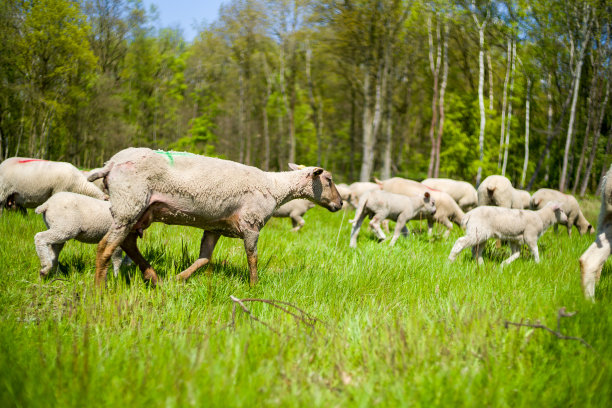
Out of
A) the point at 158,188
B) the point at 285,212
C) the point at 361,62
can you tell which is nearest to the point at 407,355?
the point at 158,188

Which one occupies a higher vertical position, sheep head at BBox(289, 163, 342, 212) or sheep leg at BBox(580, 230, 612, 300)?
sheep head at BBox(289, 163, 342, 212)

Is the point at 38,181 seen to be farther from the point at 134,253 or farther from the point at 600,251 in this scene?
the point at 600,251

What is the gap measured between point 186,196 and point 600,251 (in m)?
4.19

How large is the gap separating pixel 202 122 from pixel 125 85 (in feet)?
21.2

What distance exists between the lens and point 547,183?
118 ft

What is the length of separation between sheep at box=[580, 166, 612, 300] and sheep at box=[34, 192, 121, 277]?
16.3ft

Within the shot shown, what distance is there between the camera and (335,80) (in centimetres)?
3253

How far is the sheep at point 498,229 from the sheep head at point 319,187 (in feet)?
7.62

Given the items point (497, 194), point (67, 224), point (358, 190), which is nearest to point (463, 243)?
point (497, 194)

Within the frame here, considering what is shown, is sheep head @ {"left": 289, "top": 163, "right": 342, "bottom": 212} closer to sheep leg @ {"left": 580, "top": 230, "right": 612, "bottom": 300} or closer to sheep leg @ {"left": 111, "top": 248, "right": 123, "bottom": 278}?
sheep leg @ {"left": 111, "top": 248, "right": 123, "bottom": 278}

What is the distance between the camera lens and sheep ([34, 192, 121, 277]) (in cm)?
502

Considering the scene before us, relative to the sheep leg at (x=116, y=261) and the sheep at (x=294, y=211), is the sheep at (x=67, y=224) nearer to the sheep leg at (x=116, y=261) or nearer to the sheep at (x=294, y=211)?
the sheep leg at (x=116, y=261)

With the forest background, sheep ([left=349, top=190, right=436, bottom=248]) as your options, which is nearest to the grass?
sheep ([left=349, top=190, right=436, bottom=248])

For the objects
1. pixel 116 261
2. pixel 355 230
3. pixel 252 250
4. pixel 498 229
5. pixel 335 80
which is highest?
pixel 335 80
